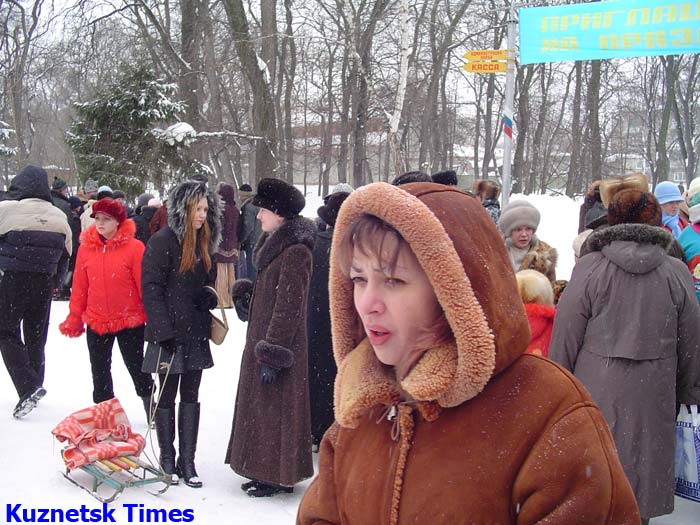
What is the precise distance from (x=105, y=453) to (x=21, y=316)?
2048 mm

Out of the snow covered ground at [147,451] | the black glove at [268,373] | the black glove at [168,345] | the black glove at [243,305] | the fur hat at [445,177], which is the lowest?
the snow covered ground at [147,451]

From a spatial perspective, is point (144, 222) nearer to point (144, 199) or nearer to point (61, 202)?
point (144, 199)

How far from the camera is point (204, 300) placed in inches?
194

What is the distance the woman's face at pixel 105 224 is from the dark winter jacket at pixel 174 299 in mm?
789

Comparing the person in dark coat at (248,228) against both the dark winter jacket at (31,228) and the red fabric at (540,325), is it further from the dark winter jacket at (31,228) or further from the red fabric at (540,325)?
the red fabric at (540,325)

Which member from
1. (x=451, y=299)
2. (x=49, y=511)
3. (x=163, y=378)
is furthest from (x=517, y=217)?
(x=451, y=299)

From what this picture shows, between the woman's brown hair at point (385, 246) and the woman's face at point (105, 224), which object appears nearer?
the woman's brown hair at point (385, 246)

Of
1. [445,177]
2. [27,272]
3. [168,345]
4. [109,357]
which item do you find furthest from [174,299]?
[445,177]

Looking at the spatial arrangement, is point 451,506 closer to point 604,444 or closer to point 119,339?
point 604,444

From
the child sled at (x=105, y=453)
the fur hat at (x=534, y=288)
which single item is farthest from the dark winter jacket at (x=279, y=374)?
the fur hat at (x=534, y=288)

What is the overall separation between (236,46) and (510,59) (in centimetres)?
894

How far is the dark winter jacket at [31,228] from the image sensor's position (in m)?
6.14

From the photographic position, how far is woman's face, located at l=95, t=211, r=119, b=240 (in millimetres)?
5496

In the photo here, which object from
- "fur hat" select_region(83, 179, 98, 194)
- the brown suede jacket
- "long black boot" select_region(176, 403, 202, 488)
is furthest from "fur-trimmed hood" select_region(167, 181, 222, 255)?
"fur hat" select_region(83, 179, 98, 194)
